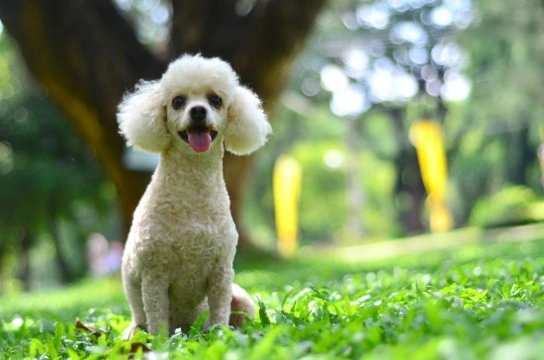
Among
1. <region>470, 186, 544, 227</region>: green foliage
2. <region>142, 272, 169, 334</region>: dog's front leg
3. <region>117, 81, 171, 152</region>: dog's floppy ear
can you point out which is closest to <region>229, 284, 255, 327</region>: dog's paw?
<region>142, 272, 169, 334</region>: dog's front leg

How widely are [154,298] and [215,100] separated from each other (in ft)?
3.03

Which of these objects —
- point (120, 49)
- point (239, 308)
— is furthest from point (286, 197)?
point (239, 308)

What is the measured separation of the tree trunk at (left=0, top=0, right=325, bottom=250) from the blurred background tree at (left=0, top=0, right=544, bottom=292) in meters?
0.02

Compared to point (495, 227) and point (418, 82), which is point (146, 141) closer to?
point (495, 227)

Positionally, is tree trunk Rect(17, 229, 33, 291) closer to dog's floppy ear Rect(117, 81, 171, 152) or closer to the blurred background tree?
the blurred background tree

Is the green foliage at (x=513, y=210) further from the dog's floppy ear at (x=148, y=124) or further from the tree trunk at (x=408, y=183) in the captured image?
the dog's floppy ear at (x=148, y=124)

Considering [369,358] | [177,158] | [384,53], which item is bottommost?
[369,358]

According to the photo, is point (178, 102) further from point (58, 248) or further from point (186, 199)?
point (58, 248)

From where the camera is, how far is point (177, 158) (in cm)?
349

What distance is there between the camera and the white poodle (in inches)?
131

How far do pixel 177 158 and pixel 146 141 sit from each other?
161mm

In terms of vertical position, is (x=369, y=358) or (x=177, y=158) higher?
(x=177, y=158)

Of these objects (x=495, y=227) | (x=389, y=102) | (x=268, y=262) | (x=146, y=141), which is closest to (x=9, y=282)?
(x=389, y=102)

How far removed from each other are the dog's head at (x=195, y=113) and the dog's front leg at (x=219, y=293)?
1.78 ft
